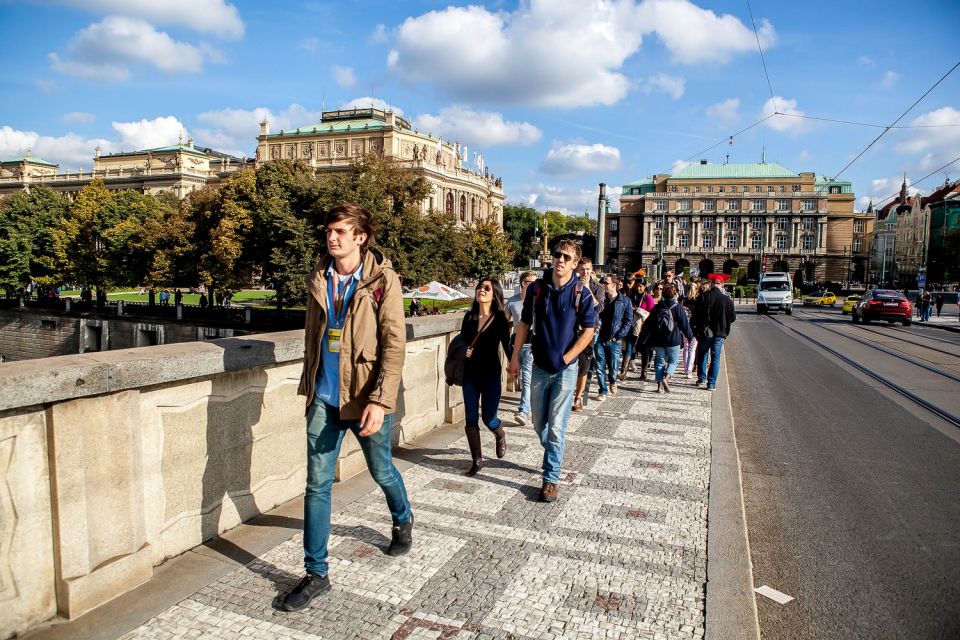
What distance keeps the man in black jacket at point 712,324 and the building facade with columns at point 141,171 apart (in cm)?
9321

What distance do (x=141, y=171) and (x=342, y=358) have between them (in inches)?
4571

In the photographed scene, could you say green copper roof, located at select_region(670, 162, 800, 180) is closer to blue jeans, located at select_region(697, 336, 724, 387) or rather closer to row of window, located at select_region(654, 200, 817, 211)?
row of window, located at select_region(654, 200, 817, 211)

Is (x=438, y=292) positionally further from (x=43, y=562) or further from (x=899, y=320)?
(x=43, y=562)

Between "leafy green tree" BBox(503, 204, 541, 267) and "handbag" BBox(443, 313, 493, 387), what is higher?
"leafy green tree" BBox(503, 204, 541, 267)

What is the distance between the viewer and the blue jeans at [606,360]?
971cm

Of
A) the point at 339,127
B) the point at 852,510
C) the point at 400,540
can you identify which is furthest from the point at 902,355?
the point at 339,127

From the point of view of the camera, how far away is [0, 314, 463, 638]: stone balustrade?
2936 millimetres

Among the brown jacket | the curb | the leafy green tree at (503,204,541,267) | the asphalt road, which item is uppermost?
the leafy green tree at (503,204,541,267)

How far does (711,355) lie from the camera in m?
10.6

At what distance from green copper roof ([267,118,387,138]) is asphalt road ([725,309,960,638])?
92.8 m

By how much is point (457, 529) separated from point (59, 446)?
239 centimetres

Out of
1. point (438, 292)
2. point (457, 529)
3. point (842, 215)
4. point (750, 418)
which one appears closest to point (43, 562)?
point (457, 529)

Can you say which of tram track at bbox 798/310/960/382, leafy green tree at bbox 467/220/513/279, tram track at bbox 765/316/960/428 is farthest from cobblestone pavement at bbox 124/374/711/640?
leafy green tree at bbox 467/220/513/279

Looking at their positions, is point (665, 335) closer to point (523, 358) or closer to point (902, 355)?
point (523, 358)
